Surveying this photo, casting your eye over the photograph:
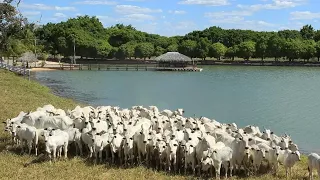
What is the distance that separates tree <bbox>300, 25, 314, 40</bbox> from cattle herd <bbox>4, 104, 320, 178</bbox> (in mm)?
103693

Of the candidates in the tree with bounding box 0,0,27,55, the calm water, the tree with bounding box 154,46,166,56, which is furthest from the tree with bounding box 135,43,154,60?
the tree with bounding box 0,0,27,55

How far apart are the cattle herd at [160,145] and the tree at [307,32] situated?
4082 inches

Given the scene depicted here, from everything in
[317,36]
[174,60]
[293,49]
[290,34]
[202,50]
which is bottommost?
[174,60]

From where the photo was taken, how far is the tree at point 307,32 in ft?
363

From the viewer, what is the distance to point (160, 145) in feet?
38.5

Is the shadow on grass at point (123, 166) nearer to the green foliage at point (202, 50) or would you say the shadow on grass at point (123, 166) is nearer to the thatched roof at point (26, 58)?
the thatched roof at point (26, 58)

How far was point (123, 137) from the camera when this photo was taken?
12328 millimetres

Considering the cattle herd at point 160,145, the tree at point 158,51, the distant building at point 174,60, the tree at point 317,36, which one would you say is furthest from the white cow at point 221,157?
the tree at point 317,36

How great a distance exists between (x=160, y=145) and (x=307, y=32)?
10880cm

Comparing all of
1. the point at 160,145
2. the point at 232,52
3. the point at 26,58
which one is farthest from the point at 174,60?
the point at 160,145

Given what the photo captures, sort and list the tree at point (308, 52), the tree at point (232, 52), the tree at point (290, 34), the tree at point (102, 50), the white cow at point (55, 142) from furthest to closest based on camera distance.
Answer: the tree at point (290, 34)
the tree at point (232, 52)
the tree at point (102, 50)
the tree at point (308, 52)
the white cow at point (55, 142)

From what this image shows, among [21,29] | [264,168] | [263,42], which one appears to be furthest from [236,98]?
[263,42]

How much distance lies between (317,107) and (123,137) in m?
22.3

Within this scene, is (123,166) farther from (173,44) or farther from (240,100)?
(173,44)
